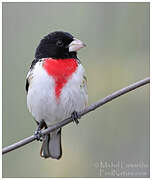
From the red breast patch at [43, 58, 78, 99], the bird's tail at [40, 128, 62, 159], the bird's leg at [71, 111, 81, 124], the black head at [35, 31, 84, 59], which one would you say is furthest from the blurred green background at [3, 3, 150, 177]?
the red breast patch at [43, 58, 78, 99]

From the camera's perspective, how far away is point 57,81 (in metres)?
4.57

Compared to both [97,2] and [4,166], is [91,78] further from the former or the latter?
[4,166]

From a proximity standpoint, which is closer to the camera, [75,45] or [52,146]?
[75,45]

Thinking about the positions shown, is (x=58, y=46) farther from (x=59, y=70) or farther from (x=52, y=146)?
(x=52, y=146)

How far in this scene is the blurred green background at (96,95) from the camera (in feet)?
16.8

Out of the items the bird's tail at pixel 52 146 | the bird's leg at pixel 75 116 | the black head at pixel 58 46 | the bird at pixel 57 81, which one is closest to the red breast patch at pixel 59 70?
the bird at pixel 57 81

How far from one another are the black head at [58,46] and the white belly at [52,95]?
0.55 ft

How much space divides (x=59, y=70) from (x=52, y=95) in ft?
0.86

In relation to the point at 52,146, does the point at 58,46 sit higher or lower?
higher

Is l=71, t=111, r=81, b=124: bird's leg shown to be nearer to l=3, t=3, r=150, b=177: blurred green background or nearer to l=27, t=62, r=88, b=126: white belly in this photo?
l=27, t=62, r=88, b=126: white belly

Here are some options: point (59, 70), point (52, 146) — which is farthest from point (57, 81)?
point (52, 146)

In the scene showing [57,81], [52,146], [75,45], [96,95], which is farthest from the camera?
[96,95]

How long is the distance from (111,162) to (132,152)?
254 millimetres

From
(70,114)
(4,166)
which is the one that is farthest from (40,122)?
(4,166)
